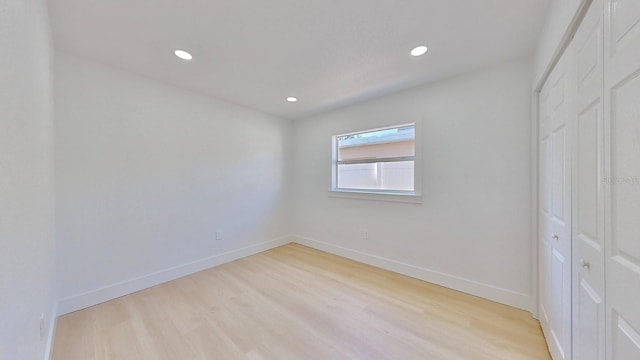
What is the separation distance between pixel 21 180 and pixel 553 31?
291 cm

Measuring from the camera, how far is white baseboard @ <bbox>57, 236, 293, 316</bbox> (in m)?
1.95

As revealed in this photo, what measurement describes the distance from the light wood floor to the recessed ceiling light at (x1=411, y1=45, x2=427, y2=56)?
231 cm

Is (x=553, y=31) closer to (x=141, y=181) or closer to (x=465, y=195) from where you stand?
(x=465, y=195)

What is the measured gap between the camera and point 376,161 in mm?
3119

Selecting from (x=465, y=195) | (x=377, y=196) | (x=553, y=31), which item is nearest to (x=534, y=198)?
(x=465, y=195)

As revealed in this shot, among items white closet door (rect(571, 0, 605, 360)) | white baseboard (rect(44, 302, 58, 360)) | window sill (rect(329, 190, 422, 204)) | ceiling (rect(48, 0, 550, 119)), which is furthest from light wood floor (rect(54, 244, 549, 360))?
ceiling (rect(48, 0, 550, 119))

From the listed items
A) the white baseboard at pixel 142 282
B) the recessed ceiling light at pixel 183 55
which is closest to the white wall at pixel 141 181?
the white baseboard at pixel 142 282

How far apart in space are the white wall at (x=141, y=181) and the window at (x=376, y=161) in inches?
56.3

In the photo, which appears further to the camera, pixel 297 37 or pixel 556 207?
pixel 297 37

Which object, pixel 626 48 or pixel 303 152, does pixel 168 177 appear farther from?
pixel 626 48

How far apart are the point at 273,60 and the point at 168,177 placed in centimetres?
182

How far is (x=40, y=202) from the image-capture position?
1.30m

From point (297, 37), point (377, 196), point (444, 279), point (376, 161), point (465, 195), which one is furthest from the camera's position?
point (376, 161)

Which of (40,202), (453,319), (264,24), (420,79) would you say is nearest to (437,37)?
(420,79)
